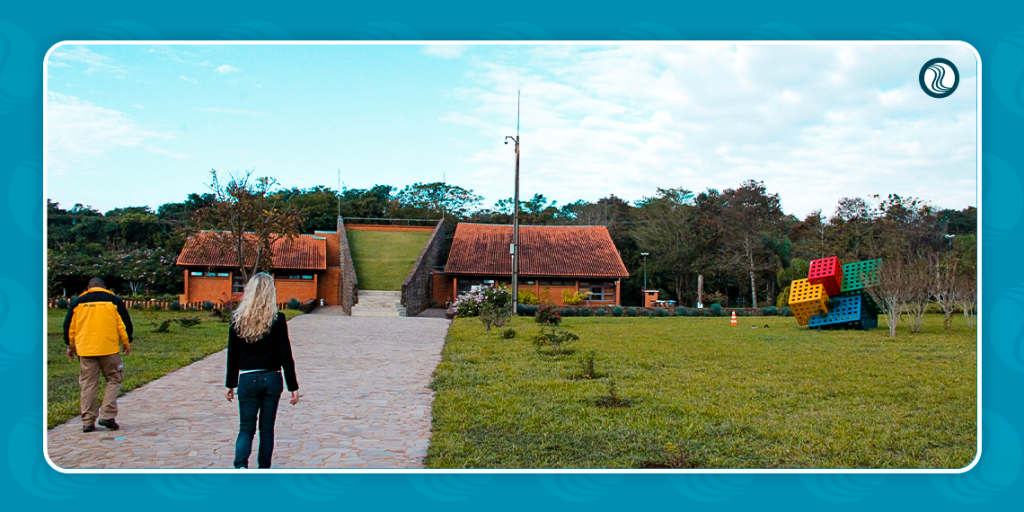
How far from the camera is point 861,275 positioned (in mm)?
15797

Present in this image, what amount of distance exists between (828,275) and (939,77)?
40.5 ft

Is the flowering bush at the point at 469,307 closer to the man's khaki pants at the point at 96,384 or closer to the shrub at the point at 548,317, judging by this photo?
the shrub at the point at 548,317

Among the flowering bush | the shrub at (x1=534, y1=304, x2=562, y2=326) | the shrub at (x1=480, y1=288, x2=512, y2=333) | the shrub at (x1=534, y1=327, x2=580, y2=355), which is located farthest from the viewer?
the flowering bush

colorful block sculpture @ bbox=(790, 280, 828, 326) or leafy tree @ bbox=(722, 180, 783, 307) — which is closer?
colorful block sculpture @ bbox=(790, 280, 828, 326)

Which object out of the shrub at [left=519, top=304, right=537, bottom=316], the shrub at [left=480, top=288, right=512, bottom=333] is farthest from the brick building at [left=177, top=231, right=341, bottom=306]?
the shrub at [left=519, top=304, right=537, bottom=316]

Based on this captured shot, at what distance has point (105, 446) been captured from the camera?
5262mm

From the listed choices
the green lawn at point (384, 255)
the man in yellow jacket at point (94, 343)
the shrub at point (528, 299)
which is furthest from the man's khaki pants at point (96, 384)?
the shrub at point (528, 299)

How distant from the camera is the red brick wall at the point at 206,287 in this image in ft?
81.0

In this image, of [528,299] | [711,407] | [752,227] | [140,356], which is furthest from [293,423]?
[752,227]

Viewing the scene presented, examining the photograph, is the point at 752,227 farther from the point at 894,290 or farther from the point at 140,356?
the point at 140,356

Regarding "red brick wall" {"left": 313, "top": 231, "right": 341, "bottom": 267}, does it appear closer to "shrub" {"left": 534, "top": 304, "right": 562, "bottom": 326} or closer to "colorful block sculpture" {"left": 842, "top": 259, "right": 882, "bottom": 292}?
"shrub" {"left": 534, "top": 304, "right": 562, "bottom": 326}

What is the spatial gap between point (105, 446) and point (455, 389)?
3.56 meters

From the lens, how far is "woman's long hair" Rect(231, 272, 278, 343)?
4.25m

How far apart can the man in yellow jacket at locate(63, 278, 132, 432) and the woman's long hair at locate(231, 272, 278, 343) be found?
7.42 ft
